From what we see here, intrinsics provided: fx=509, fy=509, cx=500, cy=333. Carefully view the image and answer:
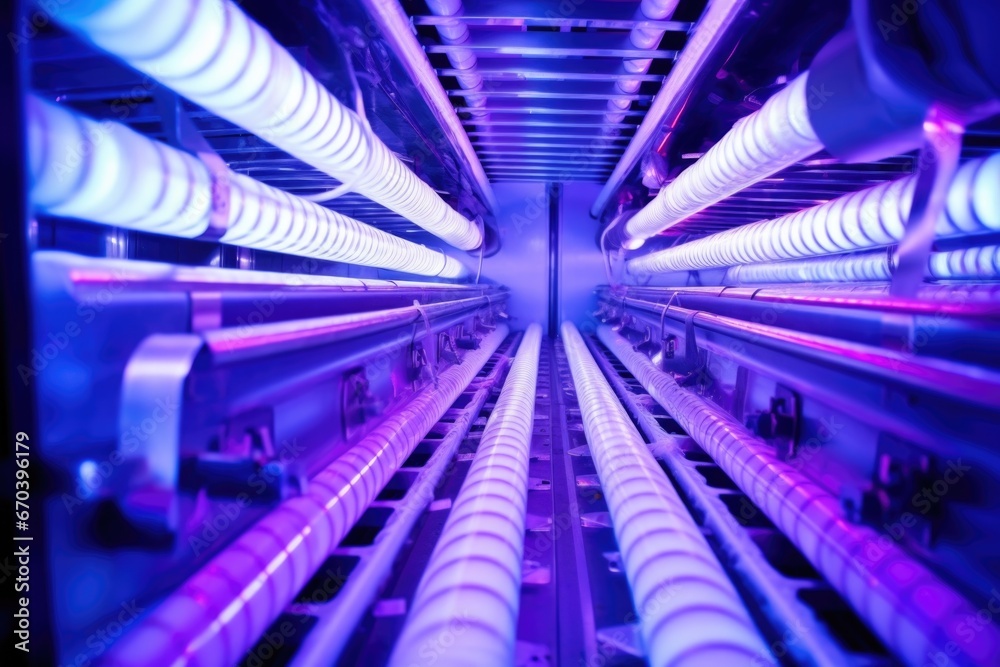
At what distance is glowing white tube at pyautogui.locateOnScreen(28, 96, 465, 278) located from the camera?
672 mm

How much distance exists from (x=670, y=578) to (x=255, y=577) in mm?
636

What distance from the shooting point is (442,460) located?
1521mm

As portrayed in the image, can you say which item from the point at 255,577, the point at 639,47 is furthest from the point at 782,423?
the point at 639,47

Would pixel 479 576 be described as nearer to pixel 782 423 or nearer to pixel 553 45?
pixel 782 423

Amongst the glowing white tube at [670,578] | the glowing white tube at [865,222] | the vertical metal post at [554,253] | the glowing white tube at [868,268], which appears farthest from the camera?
the vertical metal post at [554,253]

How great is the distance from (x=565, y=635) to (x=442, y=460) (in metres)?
0.62

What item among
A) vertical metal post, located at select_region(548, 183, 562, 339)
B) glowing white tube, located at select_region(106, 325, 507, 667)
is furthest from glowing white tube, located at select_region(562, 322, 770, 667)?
vertical metal post, located at select_region(548, 183, 562, 339)

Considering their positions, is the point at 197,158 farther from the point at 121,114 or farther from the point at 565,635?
the point at 121,114

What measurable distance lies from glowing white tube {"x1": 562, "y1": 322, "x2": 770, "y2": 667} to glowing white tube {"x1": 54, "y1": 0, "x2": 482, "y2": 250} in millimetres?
1032

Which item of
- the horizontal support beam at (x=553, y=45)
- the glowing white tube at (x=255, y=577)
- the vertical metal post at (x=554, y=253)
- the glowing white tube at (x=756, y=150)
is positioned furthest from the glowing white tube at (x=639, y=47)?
the vertical metal post at (x=554, y=253)

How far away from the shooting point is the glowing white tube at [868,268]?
167 centimetres

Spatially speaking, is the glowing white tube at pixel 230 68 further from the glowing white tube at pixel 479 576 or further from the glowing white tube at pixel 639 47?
→ the glowing white tube at pixel 639 47

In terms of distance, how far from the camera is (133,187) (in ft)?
2.76

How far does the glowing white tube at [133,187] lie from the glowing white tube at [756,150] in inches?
48.9
